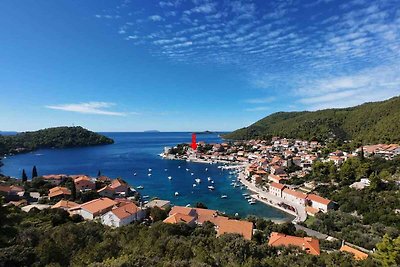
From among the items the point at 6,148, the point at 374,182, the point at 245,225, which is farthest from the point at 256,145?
the point at 6,148

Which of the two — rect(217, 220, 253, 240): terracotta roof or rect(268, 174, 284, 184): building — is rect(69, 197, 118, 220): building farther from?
rect(268, 174, 284, 184): building

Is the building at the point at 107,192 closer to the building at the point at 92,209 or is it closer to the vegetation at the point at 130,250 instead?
the building at the point at 92,209

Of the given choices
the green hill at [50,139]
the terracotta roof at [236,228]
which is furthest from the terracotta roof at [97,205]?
the green hill at [50,139]

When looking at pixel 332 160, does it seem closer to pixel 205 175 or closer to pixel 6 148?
pixel 205 175

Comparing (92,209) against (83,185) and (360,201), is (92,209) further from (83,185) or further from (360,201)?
(360,201)

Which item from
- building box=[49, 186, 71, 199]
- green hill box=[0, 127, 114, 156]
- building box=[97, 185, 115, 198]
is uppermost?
green hill box=[0, 127, 114, 156]

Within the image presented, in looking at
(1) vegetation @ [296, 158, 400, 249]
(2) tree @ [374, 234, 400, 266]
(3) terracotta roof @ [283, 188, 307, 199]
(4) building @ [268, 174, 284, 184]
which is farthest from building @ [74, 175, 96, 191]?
(2) tree @ [374, 234, 400, 266]
